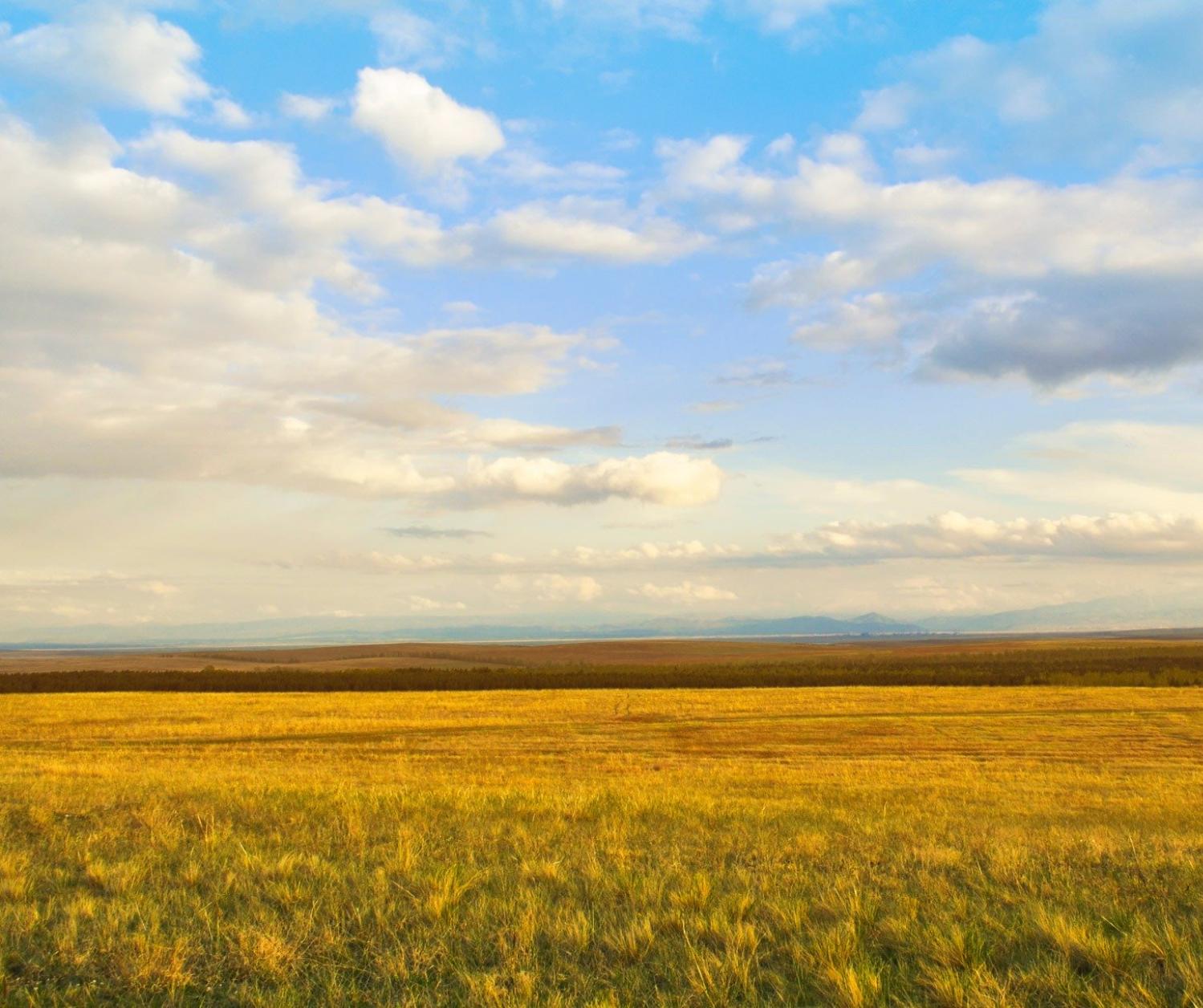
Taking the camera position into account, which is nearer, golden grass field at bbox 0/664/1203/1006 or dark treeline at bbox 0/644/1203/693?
golden grass field at bbox 0/664/1203/1006

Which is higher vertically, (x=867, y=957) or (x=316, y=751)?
(x=867, y=957)

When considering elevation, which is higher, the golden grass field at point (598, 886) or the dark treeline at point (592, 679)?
the golden grass field at point (598, 886)

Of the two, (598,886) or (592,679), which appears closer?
(598,886)

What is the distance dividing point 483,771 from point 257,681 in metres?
52.4

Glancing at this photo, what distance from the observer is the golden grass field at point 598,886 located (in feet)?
20.3

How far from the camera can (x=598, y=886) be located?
28.1 feet

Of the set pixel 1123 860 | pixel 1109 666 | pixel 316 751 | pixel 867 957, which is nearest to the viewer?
pixel 867 957

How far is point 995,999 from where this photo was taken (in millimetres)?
5730

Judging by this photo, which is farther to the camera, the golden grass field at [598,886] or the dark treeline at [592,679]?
the dark treeline at [592,679]

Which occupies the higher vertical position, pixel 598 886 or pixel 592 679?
pixel 598 886

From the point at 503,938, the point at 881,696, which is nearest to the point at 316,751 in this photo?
the point at 503,938

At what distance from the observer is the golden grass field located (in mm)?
6195

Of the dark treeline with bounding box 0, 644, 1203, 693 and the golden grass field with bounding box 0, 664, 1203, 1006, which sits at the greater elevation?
the golden grass field with bounding box 0, 664, 1203, 1006

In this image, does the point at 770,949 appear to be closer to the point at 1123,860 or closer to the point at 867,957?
the point at 867,957
